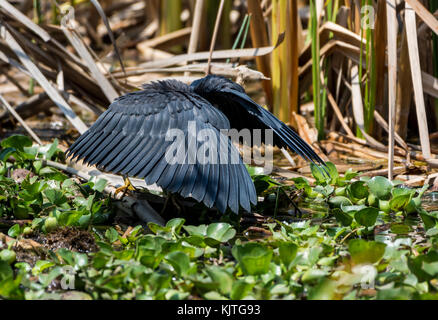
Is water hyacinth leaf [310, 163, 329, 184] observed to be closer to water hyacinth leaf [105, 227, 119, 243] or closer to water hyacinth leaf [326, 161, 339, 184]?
water hyacinth leaf [326, 161, 339, 184]

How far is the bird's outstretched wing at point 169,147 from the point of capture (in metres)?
2.60

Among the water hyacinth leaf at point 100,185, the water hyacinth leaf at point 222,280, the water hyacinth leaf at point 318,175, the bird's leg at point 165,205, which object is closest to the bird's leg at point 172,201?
the bird's leg at point 165,205

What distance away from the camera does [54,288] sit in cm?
218

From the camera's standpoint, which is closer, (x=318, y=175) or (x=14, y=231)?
(x=14, y=231)

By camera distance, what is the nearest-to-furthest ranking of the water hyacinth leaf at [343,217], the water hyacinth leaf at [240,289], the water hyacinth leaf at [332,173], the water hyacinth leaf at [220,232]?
the water hyacinth leaf at [240,289] → the water hyacinth leaf at [220,232] → the water hyacinth leaf at [343,217] → the water hyacinth leaf at [332,173]

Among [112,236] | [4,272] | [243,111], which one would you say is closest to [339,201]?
[243,111]

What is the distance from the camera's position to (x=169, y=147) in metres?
2.72

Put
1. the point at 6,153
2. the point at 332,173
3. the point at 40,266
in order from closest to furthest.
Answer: the point at 40,266 < the point at 332,173 < the point at 6,153

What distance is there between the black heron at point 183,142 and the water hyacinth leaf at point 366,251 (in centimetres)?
49

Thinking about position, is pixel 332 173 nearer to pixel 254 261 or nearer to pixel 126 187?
pixel 126 187

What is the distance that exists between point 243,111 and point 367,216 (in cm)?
91

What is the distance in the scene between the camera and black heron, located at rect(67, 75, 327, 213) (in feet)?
8.54

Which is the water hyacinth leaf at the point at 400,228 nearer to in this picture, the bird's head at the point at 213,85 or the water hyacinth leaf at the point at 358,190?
the water hyacinth leaf at the point at 358,190
